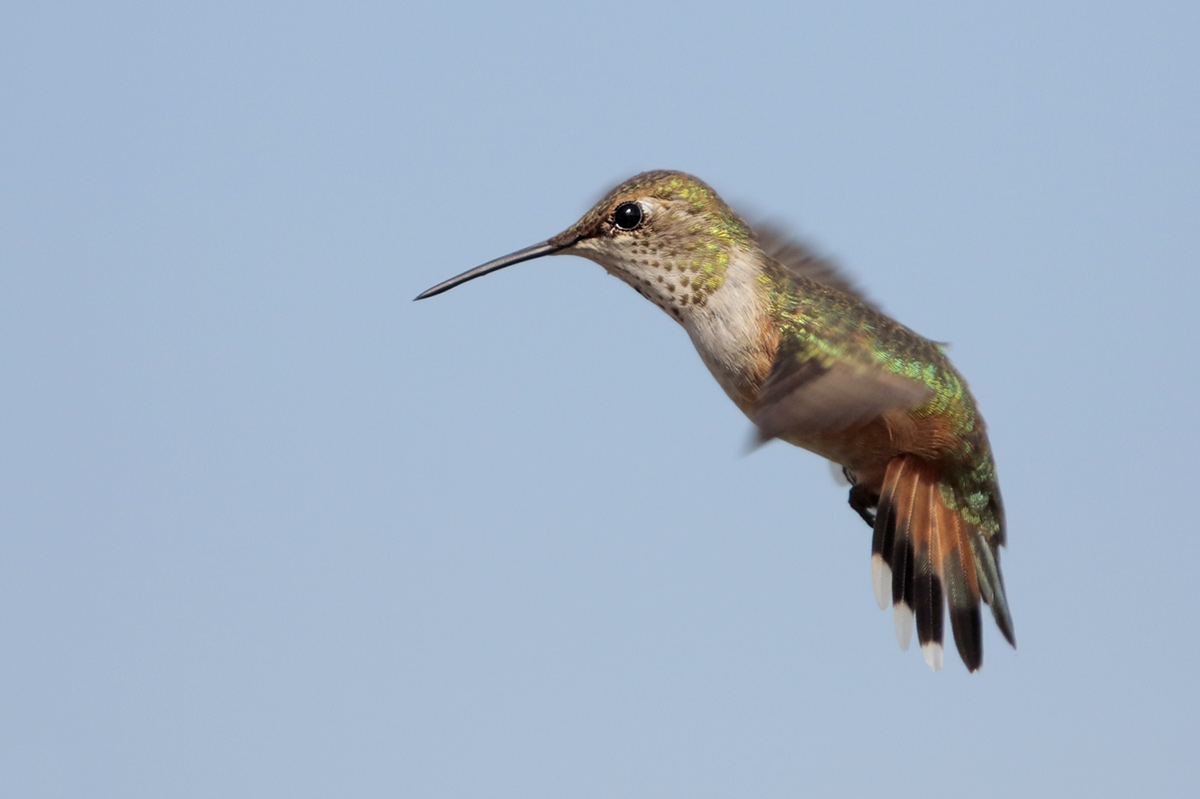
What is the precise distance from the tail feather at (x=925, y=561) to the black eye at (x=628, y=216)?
1.18 m

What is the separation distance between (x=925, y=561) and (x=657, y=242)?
1407mm

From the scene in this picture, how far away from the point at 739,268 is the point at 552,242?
1.96 ft

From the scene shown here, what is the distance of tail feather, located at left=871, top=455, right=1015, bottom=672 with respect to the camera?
13.7 feet

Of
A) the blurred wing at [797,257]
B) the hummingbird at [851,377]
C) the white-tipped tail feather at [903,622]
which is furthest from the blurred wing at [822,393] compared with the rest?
the blurred wing at [797,257]

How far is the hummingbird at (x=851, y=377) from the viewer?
3.86 m

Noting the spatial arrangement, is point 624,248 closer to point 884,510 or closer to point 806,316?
point 806,316

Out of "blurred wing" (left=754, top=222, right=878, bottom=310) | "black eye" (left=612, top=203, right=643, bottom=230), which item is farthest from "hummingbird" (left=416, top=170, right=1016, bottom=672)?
"blurred wing" (left=754, top=222, right=878, bottom=310)

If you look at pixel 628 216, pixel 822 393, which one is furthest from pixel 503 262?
pixel 822 393

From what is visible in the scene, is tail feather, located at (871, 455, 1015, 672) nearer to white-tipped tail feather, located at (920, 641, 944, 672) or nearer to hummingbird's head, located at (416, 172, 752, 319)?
white-tipped tail feather, located at (920, 641, 944, 672)

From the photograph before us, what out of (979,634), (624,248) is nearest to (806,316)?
(624,248)

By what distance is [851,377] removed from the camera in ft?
12.2

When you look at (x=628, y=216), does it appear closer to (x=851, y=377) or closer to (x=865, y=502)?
(x=851, y=377)

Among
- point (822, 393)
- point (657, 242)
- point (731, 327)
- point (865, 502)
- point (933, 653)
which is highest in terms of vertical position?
point (657, 242)

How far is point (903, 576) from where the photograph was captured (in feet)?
13.9
